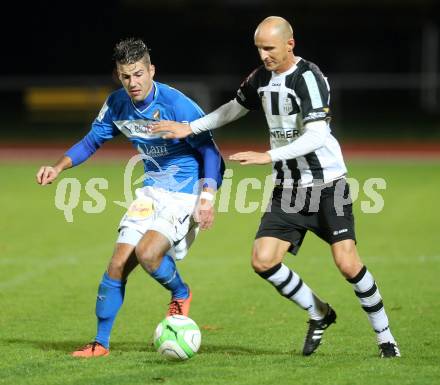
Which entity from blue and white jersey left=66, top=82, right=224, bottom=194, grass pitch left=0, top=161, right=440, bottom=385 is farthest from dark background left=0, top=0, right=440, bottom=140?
blue and white jersey left=66, top=82, right=224, bottom=194

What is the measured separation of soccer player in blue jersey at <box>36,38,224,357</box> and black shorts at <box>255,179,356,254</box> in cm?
47

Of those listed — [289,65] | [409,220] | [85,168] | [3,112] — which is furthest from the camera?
[3,112]

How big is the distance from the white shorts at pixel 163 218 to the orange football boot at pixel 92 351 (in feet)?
2.48

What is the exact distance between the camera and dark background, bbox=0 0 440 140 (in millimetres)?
37719

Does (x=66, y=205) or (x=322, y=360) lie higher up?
(x=66, y=205)

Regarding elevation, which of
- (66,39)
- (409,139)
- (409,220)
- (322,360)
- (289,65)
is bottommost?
(322,360)

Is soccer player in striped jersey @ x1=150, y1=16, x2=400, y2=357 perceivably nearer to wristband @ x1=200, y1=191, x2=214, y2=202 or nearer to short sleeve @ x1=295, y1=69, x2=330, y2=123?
short sleeve @ x1=295, y1=69, x2=330, y2=123

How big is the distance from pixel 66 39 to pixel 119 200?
24871 mm

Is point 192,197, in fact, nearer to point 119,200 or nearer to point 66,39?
point 119,200

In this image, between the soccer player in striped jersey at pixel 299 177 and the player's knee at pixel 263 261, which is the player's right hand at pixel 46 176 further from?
the player's knee at pixel 263 261

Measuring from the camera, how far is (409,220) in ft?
46.0

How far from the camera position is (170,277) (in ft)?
23.1

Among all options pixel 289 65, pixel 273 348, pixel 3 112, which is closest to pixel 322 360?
pixel 273 348

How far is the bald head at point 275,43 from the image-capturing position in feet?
21.1
